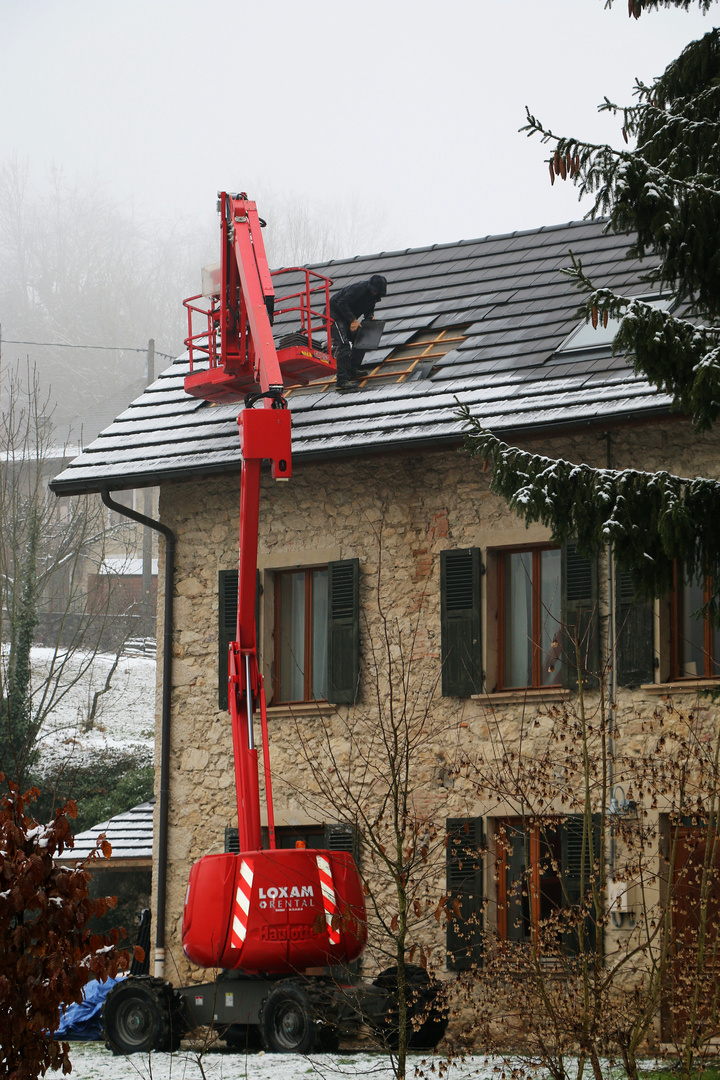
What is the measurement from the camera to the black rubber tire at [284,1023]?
39.2 ft

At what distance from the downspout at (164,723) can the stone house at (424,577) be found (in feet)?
0.09

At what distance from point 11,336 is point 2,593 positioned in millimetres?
30771

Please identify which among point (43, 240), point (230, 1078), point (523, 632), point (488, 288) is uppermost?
point (43, 240)

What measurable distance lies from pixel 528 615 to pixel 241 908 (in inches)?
179

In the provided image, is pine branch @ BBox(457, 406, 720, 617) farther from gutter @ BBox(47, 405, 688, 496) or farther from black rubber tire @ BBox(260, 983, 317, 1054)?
black rubber tire @ BBox(260, 983, 317, 1054)

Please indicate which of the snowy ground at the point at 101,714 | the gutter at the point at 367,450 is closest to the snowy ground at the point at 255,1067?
the gutter at the point at 367,450

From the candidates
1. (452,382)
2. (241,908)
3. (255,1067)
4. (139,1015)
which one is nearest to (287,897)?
(241,908)

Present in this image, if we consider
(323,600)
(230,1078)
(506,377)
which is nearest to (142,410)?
(323,600)

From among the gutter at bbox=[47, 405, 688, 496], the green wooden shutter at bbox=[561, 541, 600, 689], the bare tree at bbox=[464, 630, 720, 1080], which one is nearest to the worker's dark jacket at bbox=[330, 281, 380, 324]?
the gutter at bbox=[47, 405, 688, 496]

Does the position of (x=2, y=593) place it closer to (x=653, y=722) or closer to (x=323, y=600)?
(x=323, y=600)

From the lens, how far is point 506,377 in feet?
50.1

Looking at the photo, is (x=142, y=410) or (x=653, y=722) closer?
(x=653, y=722)

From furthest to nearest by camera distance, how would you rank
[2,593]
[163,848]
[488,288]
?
[2,593]
[488,288]
[163,848]

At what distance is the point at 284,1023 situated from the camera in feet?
39.9
